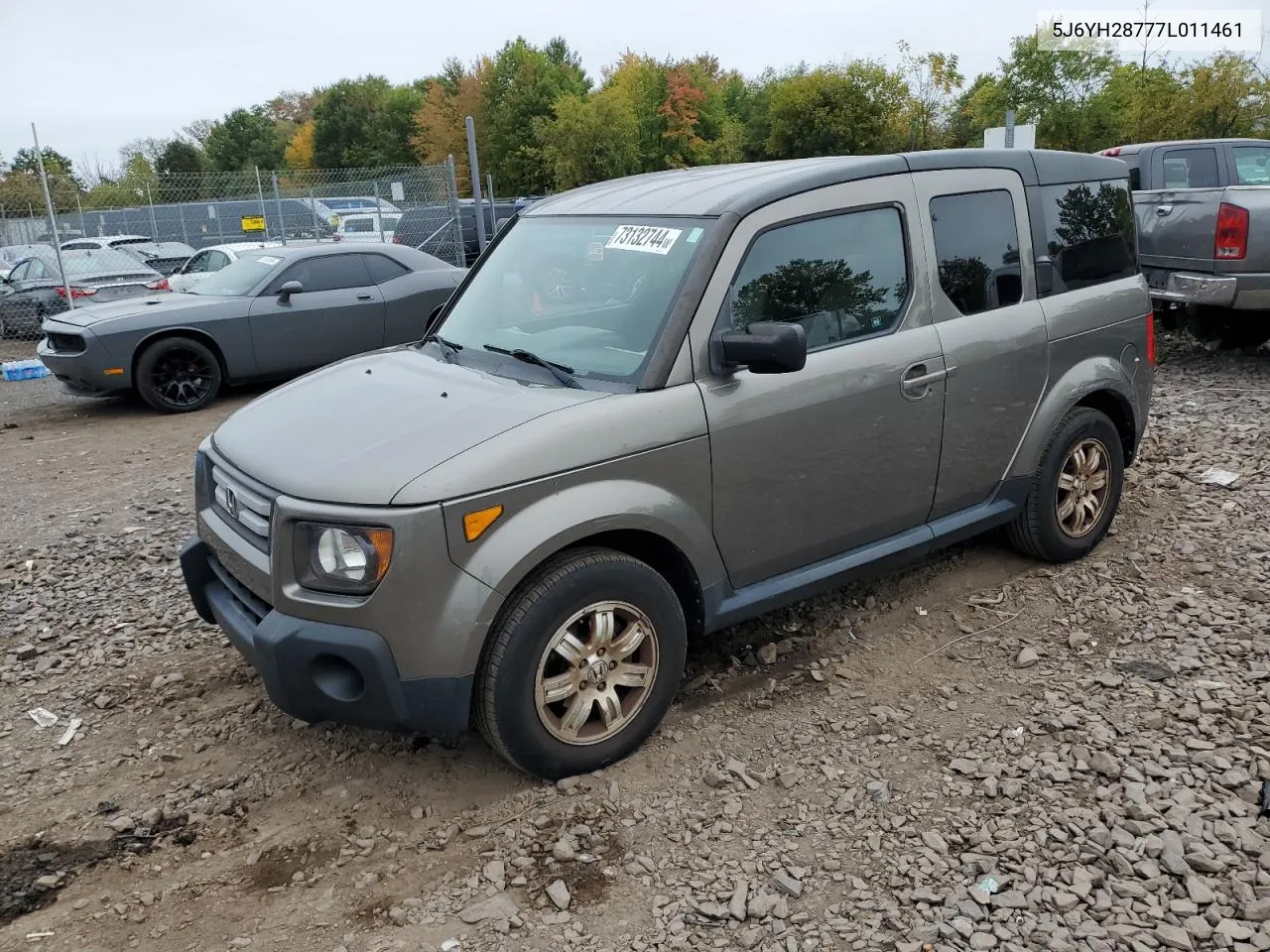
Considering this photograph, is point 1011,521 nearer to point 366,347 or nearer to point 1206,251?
point 1206,251

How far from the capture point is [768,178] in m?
3.84

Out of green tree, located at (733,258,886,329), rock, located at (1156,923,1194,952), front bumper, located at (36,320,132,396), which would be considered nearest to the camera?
rock, located at (1156,923,1194,952)

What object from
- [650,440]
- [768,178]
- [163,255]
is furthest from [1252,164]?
[163,255]

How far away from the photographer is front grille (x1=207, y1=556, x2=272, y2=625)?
11.0ft

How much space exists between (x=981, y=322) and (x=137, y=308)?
27.6 ft

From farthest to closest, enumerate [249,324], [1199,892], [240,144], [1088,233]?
1. [240,144]
2. [249,324]
3. [1088,233]
4. [1199,892]

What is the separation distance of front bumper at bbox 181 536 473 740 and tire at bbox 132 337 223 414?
742cm

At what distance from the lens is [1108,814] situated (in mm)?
3121

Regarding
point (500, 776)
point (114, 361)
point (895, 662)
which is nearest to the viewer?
point (500, 776)

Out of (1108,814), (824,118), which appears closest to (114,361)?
(1108,814)

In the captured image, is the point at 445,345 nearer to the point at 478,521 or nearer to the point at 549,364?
the point at 549,364

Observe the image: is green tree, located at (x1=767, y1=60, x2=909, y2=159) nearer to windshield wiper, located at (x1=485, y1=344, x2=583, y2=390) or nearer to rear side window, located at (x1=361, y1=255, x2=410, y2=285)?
rear side window, located at (x1=361, y1=255, x2=410, y2=285)

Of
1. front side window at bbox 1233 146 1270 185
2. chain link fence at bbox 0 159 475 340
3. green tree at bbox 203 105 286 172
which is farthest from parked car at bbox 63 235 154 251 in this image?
green tree at bbox 203 105 286 172

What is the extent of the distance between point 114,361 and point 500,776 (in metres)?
7.71
